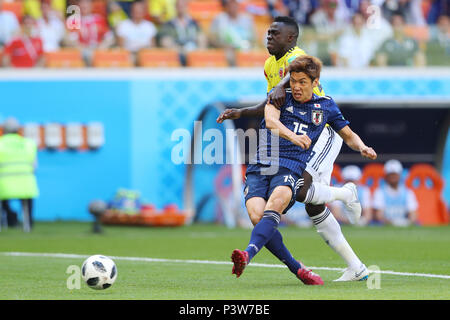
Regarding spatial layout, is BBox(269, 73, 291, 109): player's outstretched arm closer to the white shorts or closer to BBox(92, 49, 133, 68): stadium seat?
the white shorts

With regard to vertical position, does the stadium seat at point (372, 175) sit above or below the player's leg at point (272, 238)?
below

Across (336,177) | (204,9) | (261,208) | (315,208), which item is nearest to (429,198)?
(336,177)

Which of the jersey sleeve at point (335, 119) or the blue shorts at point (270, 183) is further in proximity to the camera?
the jersey sleeve at point (335, 119)

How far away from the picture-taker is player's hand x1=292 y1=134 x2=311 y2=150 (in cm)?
845

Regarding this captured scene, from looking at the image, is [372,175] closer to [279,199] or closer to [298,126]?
[298,126]

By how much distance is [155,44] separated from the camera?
2200 cm

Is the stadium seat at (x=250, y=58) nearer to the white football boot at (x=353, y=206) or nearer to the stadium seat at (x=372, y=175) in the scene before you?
the stadium seat at (x=372, y=175)

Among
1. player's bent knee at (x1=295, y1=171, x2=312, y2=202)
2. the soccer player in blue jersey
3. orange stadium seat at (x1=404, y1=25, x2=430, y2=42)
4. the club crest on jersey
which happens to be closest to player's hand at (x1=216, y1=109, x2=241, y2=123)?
the soccer player in blue jersey

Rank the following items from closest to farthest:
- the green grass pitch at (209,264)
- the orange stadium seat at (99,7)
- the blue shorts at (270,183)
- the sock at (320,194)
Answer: the green grass pitch at (209,264), the blue shorts at (270,183), the sock at (320,194), the orange stadium seat at (99,7)

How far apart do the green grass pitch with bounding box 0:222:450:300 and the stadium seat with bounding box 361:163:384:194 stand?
2358mm

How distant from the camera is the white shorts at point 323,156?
29.5 ft

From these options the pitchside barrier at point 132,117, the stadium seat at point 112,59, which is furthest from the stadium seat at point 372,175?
the stadium seat at point 112,59

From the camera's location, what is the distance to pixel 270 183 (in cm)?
877

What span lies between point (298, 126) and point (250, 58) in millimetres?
13462
